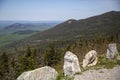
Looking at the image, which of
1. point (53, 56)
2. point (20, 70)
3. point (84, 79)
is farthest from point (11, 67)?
point (84, 79)

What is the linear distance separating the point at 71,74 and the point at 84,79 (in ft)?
8.72

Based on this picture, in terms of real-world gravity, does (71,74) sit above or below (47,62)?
above

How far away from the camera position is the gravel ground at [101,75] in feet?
54.1

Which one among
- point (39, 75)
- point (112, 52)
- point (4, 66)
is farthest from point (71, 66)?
point (4, 66)

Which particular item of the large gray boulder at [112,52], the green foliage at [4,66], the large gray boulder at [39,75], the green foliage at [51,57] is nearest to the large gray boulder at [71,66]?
the large gray boulder at [39,75]

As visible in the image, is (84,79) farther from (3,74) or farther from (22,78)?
(3,74)

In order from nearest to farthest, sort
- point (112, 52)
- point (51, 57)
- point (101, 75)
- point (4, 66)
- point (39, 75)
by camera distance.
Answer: point (101, 75)
point (39, 75)
point (112, 52)
point (4, 66)
point (51, 57)

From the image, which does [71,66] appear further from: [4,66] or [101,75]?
[4,66]

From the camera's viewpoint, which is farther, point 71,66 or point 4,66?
point 4,66

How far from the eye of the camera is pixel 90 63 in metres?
25.0

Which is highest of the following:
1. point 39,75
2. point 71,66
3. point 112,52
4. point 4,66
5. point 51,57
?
point 112,52

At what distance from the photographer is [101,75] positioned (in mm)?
17328

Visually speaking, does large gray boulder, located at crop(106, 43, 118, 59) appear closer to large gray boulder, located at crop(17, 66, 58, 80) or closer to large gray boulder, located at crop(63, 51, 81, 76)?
large gray boulder, located at crop(63, 51, 81, 76)

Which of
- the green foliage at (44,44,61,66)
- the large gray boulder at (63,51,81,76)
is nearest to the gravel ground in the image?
the large gray boulder at (63,51,81,76)
